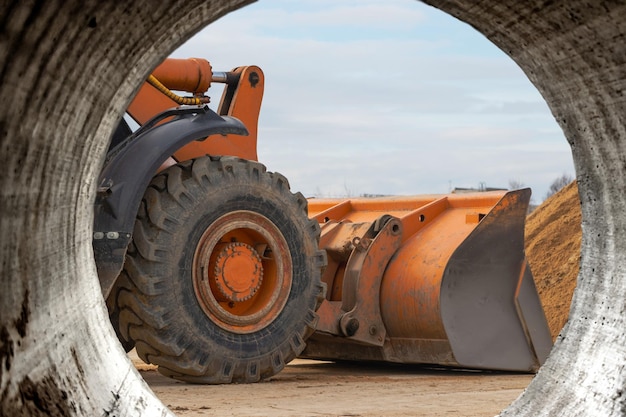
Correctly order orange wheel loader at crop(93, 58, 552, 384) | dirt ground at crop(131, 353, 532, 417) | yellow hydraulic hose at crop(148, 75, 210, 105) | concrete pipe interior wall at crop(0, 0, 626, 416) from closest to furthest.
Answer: concrete pipe interior wall at crop(0, 0, 626, 416) → dirt ground at crop(131, 353, 532, 417) → orange wheel loader at crop(93, 58, 552, 384) → yellow hydraulic hose at crop(148, 75, 210, 105)

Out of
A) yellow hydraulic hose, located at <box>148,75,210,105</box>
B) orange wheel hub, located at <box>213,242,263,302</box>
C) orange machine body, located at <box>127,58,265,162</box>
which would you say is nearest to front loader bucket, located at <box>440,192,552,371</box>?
orange wheel hub, located at <box>213,242,263,302</box>

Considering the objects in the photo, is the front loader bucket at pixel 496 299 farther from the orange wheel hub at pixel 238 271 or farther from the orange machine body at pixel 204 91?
the orange machine body at pixel 204 91

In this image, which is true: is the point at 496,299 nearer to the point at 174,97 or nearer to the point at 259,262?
the point at 259,262

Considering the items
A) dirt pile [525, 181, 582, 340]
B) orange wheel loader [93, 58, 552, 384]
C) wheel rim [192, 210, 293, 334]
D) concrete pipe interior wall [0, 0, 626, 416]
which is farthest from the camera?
dirt pile [525, 181, 582, 340]

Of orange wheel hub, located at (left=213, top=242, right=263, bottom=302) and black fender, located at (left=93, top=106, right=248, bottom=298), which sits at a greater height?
black fender, located at (left=93, top=106, right=248, bottom=298)

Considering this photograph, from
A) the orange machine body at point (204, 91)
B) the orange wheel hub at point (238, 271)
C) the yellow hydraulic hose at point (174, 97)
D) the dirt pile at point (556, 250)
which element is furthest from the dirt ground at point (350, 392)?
the dirt pile at point (556, 250)

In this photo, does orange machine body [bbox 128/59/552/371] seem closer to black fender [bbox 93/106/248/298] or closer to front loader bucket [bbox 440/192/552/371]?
front loader bucket [bbox 440/192/552/371]

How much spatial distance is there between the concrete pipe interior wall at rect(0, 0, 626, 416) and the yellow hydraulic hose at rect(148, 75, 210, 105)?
381 centimetres

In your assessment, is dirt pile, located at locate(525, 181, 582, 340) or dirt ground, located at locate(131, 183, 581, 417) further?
dirt pile, located at locate(525, 181, 582, 340)

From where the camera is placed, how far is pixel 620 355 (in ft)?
11.0

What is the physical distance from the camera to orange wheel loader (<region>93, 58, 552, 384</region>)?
633 cm

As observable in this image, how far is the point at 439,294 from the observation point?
741cm

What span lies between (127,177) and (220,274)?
36.8 inches

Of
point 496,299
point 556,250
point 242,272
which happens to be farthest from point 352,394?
point 556,250
